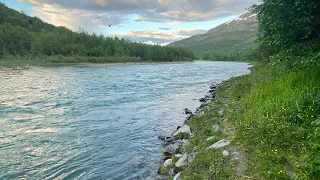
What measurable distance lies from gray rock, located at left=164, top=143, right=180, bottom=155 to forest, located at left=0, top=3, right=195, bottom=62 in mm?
77785

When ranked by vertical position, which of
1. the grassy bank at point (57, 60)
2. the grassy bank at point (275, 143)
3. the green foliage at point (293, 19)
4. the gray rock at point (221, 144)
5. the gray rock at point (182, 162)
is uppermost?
the green foliage at point (293, 19)

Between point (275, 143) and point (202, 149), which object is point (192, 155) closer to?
point (202, 149)

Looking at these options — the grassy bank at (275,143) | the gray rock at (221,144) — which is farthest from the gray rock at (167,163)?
the gray rock at (221,144)

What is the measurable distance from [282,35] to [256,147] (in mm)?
6513

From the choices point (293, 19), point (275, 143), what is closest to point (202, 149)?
point (275, 143)

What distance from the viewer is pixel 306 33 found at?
948cm

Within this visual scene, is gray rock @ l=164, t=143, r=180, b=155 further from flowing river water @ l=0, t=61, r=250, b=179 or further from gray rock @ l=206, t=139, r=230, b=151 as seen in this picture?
gray rock @ l=206, t=139, r=230, b=151

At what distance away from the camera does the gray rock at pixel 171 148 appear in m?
8.00

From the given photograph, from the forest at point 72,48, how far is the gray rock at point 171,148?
77785 mm

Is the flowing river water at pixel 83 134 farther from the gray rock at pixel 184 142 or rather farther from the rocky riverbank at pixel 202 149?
the gray rock at pixel 184 142

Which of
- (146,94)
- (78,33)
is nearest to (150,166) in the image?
(146,94)

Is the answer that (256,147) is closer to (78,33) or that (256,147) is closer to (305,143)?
(305,143)

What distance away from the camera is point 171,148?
8.29m

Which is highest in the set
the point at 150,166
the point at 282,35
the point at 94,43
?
the point at 94,43
